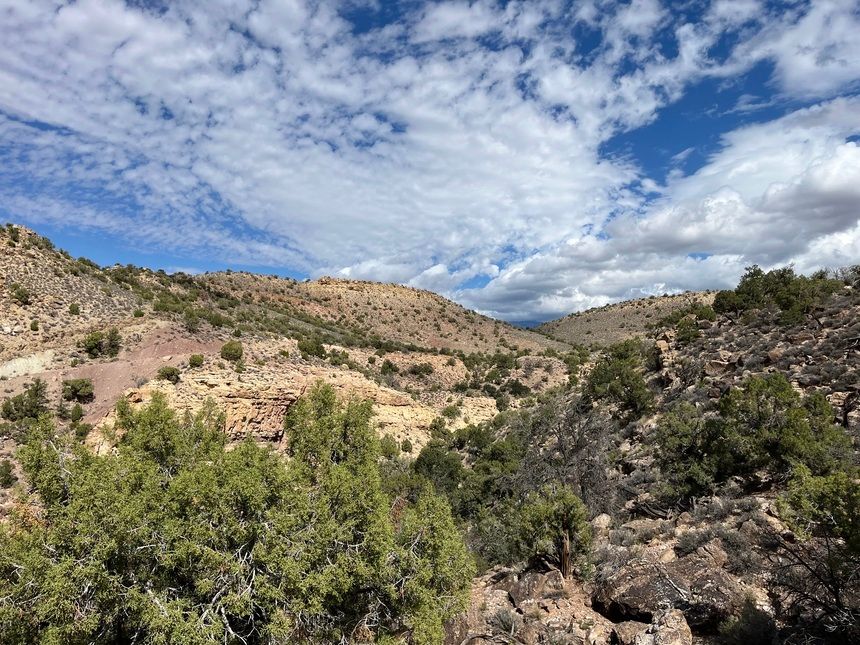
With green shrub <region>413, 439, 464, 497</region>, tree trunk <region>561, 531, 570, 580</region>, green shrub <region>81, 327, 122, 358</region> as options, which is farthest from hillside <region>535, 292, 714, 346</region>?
tree trunk <region>561, 531, 570, 580</region>

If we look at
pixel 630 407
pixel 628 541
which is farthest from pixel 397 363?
pixel 628 541

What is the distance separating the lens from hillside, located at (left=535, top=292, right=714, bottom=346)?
250 feet

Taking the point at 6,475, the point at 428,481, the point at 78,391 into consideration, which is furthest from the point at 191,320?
the point at 428,481

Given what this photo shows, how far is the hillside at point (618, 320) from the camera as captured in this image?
76.3 meters

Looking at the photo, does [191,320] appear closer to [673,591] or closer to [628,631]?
[628,631]

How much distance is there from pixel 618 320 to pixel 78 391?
77.2 m

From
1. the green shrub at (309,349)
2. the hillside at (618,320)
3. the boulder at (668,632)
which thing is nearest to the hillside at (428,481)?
the boulder at (668,632)

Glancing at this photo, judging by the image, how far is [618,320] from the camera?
277 ft

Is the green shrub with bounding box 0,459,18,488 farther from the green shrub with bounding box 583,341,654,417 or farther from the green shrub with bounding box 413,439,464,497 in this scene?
the green shrub with bounding box 583,341,654,417

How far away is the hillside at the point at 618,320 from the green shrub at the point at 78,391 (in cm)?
6106

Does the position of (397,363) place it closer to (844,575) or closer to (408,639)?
(408,639)

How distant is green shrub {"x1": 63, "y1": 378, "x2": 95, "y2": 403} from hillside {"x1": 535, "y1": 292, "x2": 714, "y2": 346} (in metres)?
61.1

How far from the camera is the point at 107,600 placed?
25.1 ft

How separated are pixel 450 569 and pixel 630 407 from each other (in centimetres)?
1830
